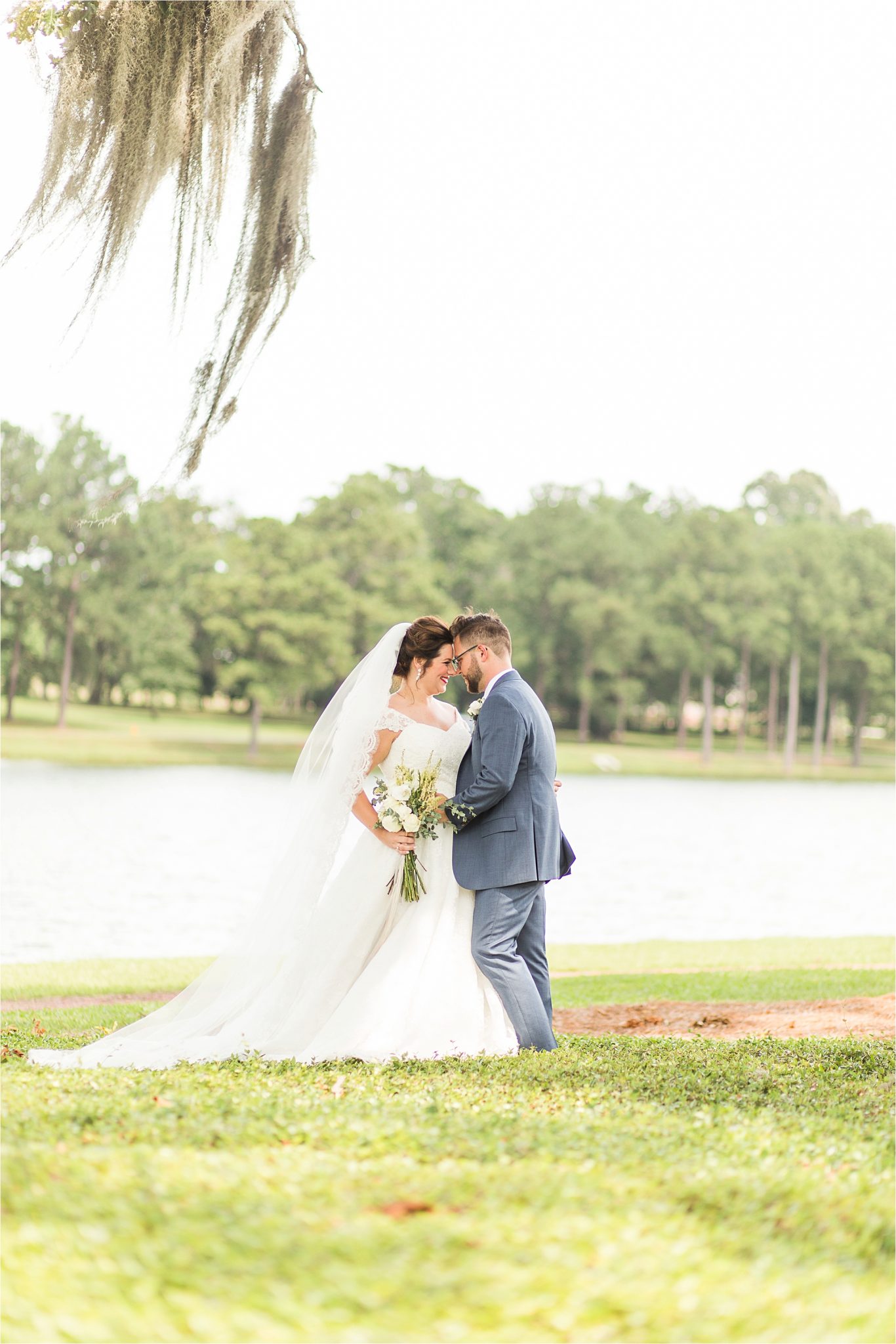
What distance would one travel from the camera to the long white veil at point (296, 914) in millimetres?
5672

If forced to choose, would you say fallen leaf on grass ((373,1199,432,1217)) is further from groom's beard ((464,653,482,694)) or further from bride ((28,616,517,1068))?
groom's beard ((464,653,482,694))

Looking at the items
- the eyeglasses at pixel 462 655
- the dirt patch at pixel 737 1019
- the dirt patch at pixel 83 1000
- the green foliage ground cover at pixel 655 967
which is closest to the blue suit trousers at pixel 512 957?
the eyeglasses at pixel 462 655

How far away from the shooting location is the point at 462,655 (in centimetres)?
584

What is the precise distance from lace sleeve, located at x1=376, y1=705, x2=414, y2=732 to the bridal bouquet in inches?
9.3

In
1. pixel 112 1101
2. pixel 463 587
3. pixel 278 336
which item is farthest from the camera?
pixel 463 587

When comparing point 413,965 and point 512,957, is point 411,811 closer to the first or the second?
point 413,965

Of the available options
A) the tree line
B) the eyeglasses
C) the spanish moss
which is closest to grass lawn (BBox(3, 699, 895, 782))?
the tree line

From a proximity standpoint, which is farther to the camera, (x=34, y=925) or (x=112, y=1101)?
(x=34, y=925)

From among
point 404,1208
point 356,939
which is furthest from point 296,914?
point 404,1208

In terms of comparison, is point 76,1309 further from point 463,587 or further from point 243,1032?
point 463,587

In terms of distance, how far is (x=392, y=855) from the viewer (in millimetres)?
5809

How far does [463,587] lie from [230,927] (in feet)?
183

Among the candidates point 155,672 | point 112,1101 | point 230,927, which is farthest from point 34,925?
point 155,672

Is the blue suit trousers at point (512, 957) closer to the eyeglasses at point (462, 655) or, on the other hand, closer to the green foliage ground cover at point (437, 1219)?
the eyeglasses at point (462, 655)
